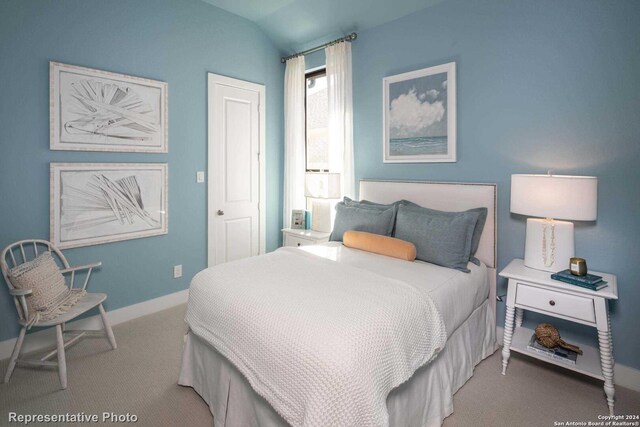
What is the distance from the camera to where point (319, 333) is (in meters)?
1.43

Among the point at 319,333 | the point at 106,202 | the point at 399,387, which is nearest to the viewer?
the point at 319,333

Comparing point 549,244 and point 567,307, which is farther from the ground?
point 549,244

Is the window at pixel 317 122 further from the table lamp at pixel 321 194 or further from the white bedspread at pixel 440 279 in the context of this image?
the white bedspread at pixel 440 279

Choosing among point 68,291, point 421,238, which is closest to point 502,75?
point 421,238

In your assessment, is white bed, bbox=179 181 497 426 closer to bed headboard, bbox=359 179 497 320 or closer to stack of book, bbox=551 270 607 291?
bed headboard, bbox=359 179 497 320

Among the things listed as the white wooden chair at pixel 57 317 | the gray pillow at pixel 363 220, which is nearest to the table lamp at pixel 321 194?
the gray pillow at pixel 363 220

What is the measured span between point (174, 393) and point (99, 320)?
1302 millimetres

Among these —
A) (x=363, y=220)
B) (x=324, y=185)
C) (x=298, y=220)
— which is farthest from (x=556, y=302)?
(x=298, y=220)

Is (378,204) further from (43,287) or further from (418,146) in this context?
(43,287)

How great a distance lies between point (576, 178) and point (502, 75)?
103 centimetres

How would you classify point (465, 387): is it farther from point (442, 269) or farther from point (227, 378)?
point (227, 378)

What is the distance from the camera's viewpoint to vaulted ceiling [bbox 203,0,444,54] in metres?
3.22

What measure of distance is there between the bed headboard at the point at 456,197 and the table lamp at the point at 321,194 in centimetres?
44

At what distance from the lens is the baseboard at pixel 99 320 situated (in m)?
2.59
